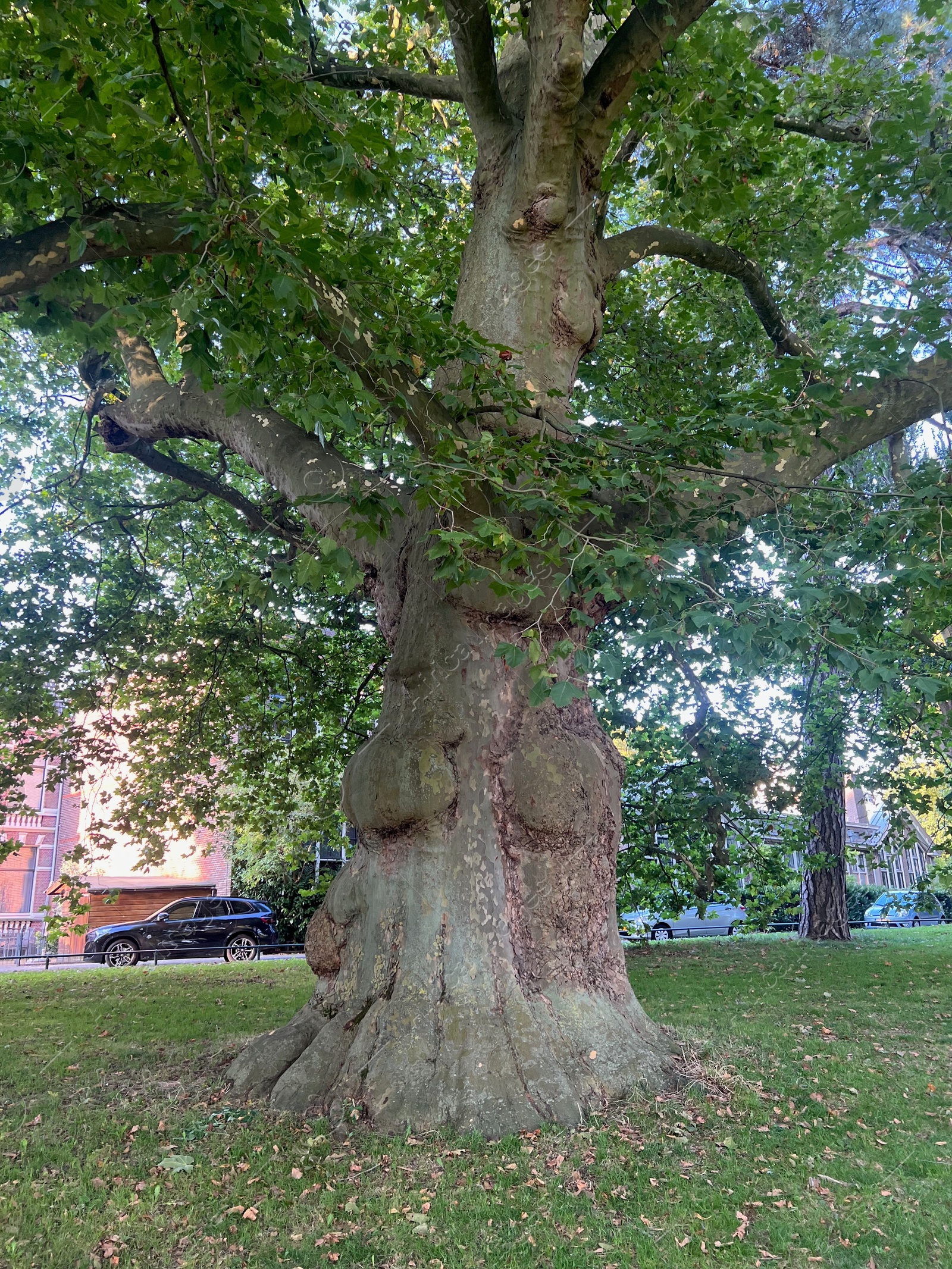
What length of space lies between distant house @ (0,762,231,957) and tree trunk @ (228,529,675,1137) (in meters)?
17.0

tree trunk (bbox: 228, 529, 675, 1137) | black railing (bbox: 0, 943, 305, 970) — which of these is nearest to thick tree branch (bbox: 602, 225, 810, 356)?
tree trunk (bbox: 228, 529, 675, 1137)

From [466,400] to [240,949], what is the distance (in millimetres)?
Result: 14274

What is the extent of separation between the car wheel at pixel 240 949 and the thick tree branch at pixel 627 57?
51.5 ft

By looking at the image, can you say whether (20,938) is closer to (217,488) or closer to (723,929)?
(217,488)

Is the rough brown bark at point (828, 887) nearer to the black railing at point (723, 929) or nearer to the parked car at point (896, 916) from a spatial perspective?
the black railing at point (723, 929)

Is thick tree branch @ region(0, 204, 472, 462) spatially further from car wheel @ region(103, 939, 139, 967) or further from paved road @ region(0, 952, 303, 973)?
car wheel @ region(103, 939, 139, 967)

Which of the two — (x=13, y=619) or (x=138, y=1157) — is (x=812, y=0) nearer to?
(x=13, y=619)

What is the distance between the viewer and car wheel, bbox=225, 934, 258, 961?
54.1ft

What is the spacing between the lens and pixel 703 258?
24.9ft

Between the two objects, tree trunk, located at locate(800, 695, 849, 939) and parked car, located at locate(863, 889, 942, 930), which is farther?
parked car, located at locate(863, 889, 942, 930)

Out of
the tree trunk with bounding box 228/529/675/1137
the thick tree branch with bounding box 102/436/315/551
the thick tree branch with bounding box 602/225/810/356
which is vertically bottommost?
the tree trunk with bounding box 228/529/675/1137

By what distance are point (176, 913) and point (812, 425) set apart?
1602cm

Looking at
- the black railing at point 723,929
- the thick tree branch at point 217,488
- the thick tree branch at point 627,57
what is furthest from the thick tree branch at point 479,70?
the black railing at point 723,929

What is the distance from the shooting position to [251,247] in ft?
12.7
